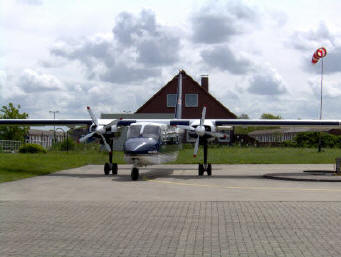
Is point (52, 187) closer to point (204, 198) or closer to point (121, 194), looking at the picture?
point (121, 194)

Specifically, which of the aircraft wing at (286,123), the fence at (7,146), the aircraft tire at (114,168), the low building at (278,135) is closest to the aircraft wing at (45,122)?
the aircraft tire at (114,168)

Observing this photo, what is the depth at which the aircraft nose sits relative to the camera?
66.3 feet

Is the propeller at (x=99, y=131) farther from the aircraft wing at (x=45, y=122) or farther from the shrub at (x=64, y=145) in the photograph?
the shrub at (x=64, y=145)

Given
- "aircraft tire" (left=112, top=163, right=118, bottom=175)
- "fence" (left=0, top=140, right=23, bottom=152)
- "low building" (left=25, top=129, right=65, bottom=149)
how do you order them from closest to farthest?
1. "aircraft tire" (left=112, top=163, right=118, bottom=175)
2. "low building" (left=25, top=129, right=65, bottom=149)
3. "fence" (left=0, top=140, right=23, bottom=152)

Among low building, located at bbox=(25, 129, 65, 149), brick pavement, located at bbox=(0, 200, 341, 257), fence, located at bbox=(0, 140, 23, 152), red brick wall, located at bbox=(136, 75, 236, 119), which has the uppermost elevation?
red brick wall, located at bbox=(136, 75, 236, 119)

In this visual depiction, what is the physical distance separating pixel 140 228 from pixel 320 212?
15.8ft

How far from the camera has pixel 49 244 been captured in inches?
320

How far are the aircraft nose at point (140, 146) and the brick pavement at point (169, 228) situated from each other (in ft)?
21.7

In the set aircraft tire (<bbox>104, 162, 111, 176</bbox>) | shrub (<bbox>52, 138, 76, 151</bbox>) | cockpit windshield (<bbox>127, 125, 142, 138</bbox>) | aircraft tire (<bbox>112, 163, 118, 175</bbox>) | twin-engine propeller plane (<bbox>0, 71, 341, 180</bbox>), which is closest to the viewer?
twin-engine propeller plane (<bbox>0, 71, 341, 180</bbox>)

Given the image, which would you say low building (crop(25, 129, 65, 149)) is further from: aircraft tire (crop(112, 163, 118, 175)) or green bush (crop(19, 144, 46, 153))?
aircraft tire (crop(112, 163, 118, 175))

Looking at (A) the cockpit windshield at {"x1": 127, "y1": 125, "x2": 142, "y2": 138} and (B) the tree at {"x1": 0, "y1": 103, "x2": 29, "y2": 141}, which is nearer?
(A) the cockpit windshield at {"x1": 127, "y1": 125, "x2": 142, "y2": 138}

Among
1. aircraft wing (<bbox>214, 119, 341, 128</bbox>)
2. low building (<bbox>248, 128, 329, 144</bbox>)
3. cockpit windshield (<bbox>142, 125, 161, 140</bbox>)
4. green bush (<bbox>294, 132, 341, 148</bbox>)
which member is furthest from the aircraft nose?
low building (<bbox>248, 128, 329, 144</bbox>)

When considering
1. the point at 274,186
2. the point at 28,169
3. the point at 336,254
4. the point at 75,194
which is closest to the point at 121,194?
the point at 75,194

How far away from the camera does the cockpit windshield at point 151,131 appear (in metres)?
21.8
